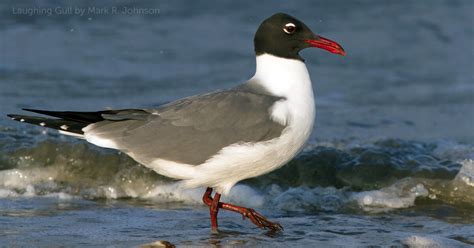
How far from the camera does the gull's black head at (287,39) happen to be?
6543 mm

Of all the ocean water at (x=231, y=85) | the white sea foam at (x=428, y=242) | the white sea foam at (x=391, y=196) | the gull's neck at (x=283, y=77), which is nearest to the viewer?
the white sea foam at (x=428, y=242)

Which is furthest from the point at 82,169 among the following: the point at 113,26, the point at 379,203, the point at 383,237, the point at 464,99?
the point at 113,26

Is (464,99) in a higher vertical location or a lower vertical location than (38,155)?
higher

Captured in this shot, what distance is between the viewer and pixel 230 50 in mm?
13312

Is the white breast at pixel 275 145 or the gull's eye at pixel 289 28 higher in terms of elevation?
the gull's eye at pixel 289 28

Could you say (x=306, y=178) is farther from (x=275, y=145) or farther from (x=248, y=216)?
(x=275, y=145)

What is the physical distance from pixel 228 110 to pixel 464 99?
6104mm

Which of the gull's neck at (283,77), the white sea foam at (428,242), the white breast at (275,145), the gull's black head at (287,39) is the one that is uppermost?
the gull's black head at (287,39)

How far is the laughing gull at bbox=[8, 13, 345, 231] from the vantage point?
6047 mm

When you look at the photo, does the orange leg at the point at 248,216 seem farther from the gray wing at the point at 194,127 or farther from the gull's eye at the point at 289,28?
the gull's eye at the point at 289,28

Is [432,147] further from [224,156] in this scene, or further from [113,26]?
[113,26]

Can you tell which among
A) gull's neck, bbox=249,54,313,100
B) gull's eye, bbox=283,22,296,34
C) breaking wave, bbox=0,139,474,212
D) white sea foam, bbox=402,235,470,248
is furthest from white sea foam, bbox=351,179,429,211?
gull's eye, bbox=283,22,296,34

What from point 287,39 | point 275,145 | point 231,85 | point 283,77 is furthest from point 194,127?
point 231,85

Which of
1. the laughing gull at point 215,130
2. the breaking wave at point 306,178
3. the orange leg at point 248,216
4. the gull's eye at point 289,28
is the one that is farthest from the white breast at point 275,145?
the breaking wave at point 306,178
